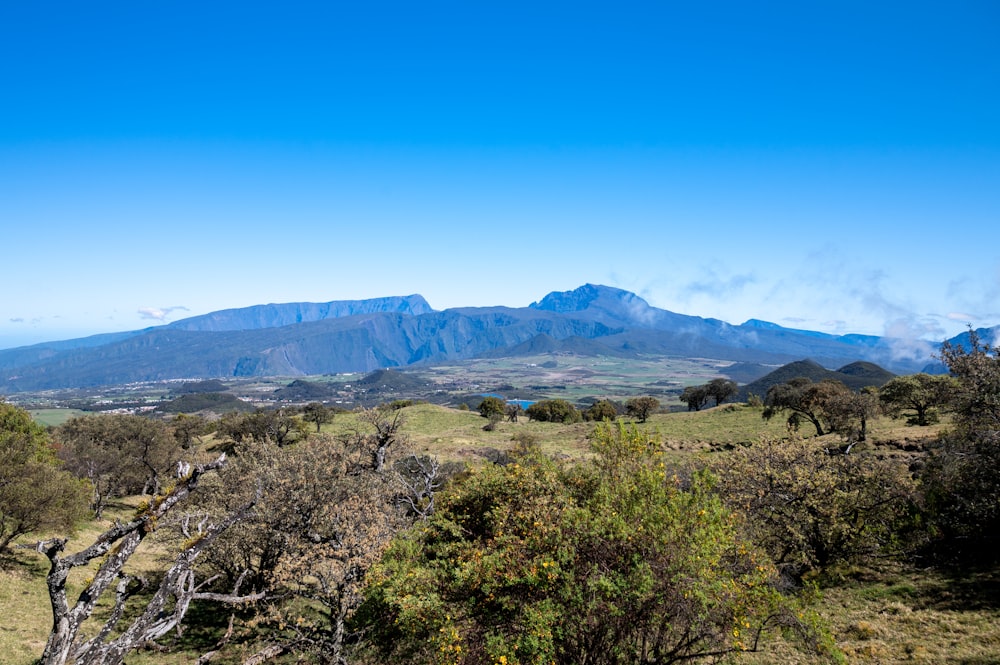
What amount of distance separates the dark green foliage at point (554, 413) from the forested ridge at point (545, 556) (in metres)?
59.5

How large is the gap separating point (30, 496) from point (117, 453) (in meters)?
27.8

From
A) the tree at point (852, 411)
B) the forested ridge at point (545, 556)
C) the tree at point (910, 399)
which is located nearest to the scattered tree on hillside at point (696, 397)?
the tree at point (910, 399)

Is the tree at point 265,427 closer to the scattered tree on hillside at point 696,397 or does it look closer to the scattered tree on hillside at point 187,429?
the scattered tree on hillside at point 187,429

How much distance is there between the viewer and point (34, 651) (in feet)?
60.6

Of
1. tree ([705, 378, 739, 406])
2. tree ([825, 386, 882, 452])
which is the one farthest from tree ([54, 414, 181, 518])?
tree ([705, 378, 739, 406])

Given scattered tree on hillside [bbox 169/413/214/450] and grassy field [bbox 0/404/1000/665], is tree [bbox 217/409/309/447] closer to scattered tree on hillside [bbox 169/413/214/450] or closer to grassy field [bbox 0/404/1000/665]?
scattered tree on hillside [bbox 169/413/214/450]

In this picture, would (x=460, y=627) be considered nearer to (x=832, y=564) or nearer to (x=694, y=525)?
(x=694, y=525)

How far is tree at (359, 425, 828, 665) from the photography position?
428 inches

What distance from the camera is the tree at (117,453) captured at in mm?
44469

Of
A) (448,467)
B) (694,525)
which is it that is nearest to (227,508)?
(694,525)

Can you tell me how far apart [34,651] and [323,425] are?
65225mm

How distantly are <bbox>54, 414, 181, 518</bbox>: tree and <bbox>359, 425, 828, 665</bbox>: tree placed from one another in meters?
45.3

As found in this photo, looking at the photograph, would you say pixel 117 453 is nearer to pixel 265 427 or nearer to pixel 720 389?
pixel 265 427

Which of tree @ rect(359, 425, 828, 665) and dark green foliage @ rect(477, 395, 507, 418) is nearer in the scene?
tree @ rect(359, 425, 828, 665)
